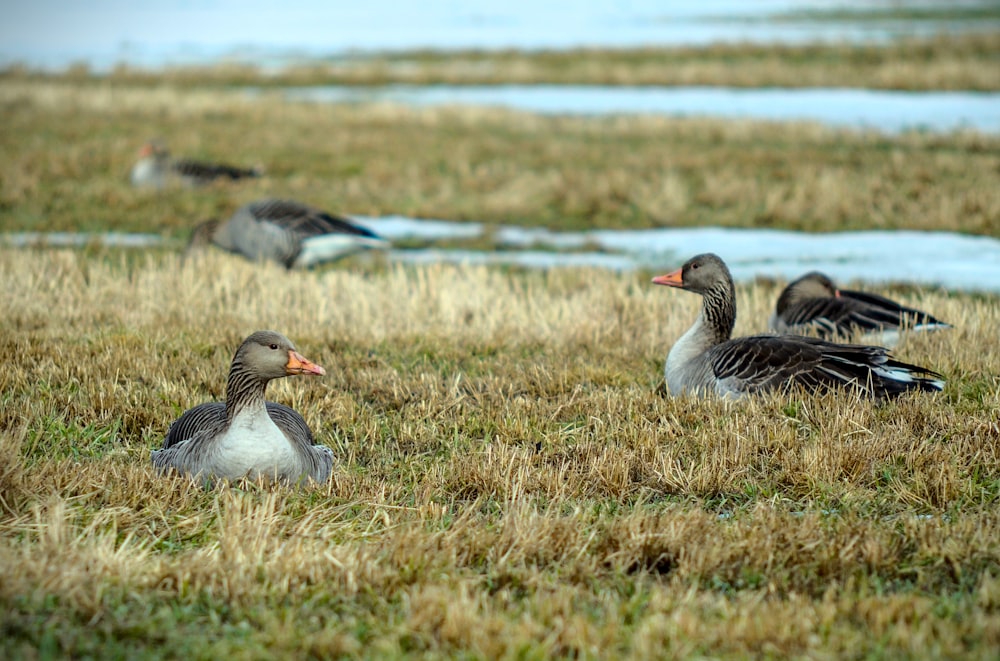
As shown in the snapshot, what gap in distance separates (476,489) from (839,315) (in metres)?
4.99

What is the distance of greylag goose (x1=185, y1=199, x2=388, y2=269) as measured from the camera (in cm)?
1346

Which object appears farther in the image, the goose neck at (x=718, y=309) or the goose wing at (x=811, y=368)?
the goose neck at (x=718, y=309)

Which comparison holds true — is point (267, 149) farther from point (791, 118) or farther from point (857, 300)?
point (857, 300)

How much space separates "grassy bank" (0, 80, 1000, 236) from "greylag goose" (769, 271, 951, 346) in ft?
22.2

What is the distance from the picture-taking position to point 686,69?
38.6 metres

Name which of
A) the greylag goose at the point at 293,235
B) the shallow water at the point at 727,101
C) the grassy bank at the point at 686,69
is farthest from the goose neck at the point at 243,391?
the grassy bank at the point at 686,69

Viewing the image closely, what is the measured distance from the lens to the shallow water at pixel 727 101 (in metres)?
26.9

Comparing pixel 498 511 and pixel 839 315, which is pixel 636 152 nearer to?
pixel 839 315

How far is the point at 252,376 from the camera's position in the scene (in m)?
5.80

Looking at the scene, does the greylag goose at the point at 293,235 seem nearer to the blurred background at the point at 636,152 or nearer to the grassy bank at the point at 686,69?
the blurred background at the point at 636,152

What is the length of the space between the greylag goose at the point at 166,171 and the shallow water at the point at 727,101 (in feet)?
39.8

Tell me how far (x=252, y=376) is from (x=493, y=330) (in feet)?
13.1

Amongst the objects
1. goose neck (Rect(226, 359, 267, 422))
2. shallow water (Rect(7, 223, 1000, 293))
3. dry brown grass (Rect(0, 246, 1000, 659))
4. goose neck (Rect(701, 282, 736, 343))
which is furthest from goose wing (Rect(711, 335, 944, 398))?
shallow water (Rect(7, 223, 1000, 293))

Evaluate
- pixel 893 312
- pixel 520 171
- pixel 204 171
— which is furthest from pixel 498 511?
pixel 204 171
